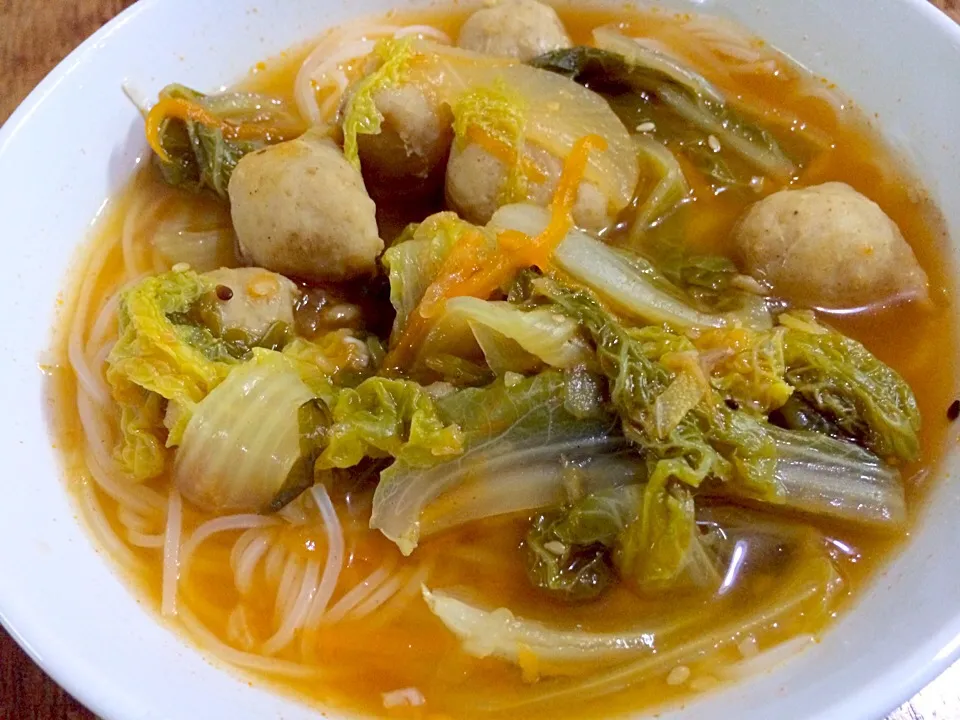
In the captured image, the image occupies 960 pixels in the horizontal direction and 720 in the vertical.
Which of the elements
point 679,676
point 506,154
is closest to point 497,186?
point 506,154

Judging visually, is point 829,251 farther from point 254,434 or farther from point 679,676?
point 254,434

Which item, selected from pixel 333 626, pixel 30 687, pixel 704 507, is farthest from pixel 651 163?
pixel 30 687

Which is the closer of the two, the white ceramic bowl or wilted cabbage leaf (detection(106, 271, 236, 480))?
the white ceramic bowl

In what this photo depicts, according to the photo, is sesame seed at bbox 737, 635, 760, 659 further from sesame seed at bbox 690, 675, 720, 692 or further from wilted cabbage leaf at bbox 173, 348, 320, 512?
wilted cabbage leaf at bbox 173, 348, 320, 512

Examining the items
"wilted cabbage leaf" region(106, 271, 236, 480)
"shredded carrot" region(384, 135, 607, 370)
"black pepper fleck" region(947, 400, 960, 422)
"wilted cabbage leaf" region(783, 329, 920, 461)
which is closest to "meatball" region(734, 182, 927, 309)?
"wilted cabbage leaf" region(783, 329, 920, 461)

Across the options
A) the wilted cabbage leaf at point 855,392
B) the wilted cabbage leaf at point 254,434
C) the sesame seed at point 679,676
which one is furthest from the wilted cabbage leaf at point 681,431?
the wilted cabbage leaf at point 254,434

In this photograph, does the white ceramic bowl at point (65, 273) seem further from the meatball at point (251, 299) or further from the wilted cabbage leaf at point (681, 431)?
the meatball at point (251, 299)
